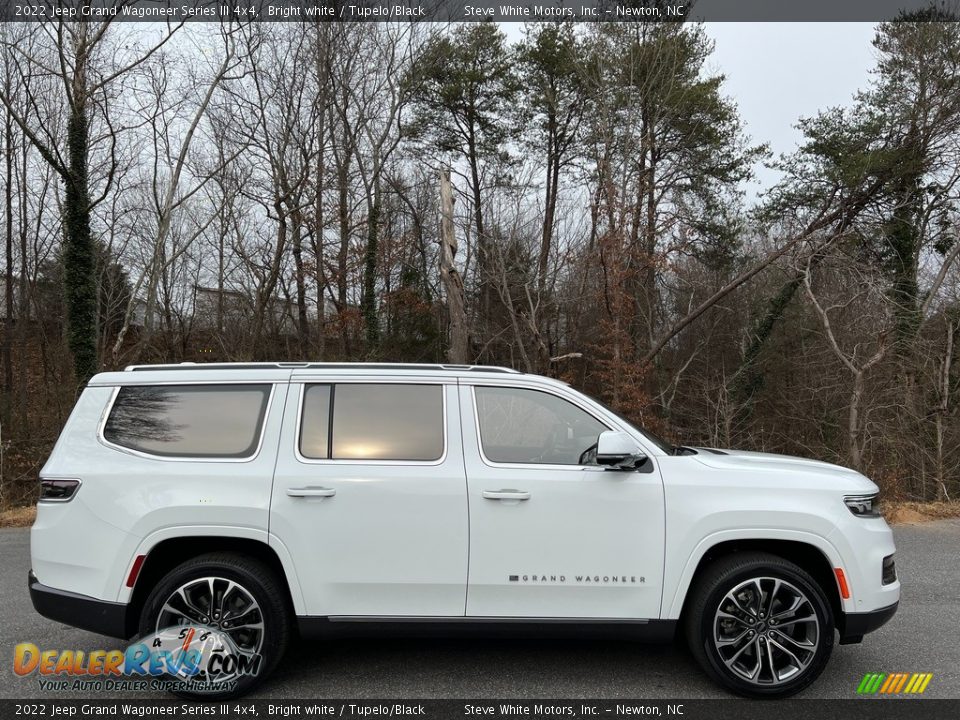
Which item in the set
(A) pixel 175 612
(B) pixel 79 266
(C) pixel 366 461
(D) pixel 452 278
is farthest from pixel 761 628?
(B) pixel 79 266

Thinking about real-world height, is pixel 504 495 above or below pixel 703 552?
above

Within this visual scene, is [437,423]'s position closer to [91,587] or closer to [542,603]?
[542,603]

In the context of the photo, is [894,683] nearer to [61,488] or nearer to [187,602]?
[187,602]

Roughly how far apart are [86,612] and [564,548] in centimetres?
269

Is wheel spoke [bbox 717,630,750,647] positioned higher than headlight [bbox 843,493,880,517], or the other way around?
headlight [bbox 843,493,880,517]

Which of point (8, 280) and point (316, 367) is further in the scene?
point (8, 280)

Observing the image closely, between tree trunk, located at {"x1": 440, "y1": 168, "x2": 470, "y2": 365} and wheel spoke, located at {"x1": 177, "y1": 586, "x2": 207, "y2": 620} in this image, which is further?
tree trunk, located at {"x1": 440, "y1": 168, "x2": 470, "y2": 365}

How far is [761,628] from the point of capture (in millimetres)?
3646

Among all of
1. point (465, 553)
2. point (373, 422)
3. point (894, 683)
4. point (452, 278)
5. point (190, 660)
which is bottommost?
point (894, 683)

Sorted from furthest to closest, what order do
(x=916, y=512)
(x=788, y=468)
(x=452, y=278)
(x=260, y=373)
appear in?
(x=452, y=278) → (x=916, y=512) → (x=260, y=373) → (x=788, y=468)

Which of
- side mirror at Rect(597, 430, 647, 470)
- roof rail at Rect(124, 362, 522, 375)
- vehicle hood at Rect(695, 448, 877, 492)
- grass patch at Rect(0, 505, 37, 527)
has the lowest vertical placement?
grass patch at Rect(0, 505, 37, 527)

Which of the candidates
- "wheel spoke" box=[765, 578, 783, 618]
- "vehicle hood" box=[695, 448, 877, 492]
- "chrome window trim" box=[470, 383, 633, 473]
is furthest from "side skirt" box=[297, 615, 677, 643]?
"vehicle hood" box=[695, 448, 877, 492]

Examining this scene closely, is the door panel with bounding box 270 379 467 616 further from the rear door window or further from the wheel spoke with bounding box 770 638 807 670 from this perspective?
the wheel spoke with bounding box 770 638 807 670

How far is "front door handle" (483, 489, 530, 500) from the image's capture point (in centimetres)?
369
